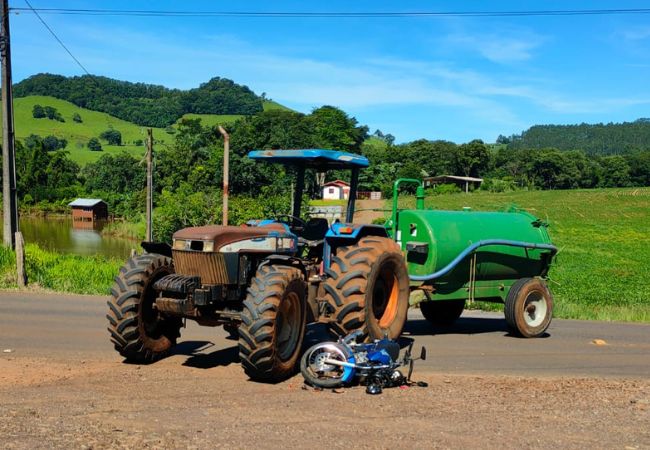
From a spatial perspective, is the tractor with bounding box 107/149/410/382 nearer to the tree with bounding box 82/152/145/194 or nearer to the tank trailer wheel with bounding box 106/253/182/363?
the tank trailer wheel with bounding box 106/253/182/363

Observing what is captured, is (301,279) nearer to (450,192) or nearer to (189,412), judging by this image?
(189,412)

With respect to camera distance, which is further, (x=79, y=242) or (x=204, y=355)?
(x=79, y=242)

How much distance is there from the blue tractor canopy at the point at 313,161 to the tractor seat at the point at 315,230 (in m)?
0.35

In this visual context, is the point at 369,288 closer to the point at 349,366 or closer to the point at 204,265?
the point at 349,366

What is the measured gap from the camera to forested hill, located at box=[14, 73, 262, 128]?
141000 millimetres

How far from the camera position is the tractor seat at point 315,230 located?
33.6 feet

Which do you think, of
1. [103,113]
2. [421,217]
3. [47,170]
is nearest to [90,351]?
[421,217]

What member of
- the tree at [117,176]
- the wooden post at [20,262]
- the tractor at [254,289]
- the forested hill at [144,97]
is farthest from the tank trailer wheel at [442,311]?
the forested hill at [144,97]

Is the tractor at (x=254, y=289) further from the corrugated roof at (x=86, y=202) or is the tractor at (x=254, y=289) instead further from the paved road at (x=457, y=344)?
the corrugated roof at (x=86, y=202)

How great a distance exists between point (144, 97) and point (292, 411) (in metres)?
157

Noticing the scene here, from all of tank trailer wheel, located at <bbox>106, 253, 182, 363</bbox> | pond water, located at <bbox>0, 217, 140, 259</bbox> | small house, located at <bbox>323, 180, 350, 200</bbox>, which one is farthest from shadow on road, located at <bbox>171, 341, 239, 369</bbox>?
pond water, located at <bbox>0, 217, 140, 259</bbox>

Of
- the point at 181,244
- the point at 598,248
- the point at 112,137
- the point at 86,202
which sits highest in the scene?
the point at 112,137

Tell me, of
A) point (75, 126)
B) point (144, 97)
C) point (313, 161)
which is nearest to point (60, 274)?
point (313, 161)

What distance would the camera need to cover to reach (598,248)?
47.1 meters
